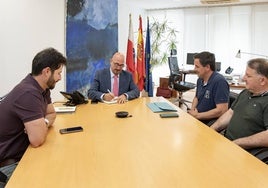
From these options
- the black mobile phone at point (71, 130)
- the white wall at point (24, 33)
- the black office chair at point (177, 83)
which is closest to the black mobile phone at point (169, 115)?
the black mobile phone at point (71, 130)

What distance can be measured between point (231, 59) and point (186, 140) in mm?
6882

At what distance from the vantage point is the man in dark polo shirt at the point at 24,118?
1.59m

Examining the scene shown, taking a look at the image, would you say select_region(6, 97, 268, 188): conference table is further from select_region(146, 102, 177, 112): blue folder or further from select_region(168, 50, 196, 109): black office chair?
select_region(168, 50, 196, 109): black office chair

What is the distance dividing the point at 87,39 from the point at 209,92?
271cm

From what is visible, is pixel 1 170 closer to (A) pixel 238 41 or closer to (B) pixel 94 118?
(B) pixel 94 118

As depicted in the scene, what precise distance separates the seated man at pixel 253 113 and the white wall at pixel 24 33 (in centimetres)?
253

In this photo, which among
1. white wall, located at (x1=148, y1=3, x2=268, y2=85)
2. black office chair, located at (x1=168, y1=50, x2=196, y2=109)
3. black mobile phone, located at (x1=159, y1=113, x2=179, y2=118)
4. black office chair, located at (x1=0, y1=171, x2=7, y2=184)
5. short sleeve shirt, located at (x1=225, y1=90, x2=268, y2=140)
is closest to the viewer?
black office chair, located at (x1=0, y1=171, x2=7, y2=184)

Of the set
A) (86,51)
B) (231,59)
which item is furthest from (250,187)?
(231,59)

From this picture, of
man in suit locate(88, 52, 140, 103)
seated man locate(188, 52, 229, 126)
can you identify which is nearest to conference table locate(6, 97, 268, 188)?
seated man locate(188, 52, 229, 126)

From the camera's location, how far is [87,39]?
4844 millimetres

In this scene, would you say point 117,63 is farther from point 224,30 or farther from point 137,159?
point 224,30

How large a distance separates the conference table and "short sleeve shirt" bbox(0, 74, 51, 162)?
0.58ft

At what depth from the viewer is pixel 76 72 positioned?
15.2ft

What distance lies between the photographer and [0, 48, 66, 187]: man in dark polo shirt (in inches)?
62.7
